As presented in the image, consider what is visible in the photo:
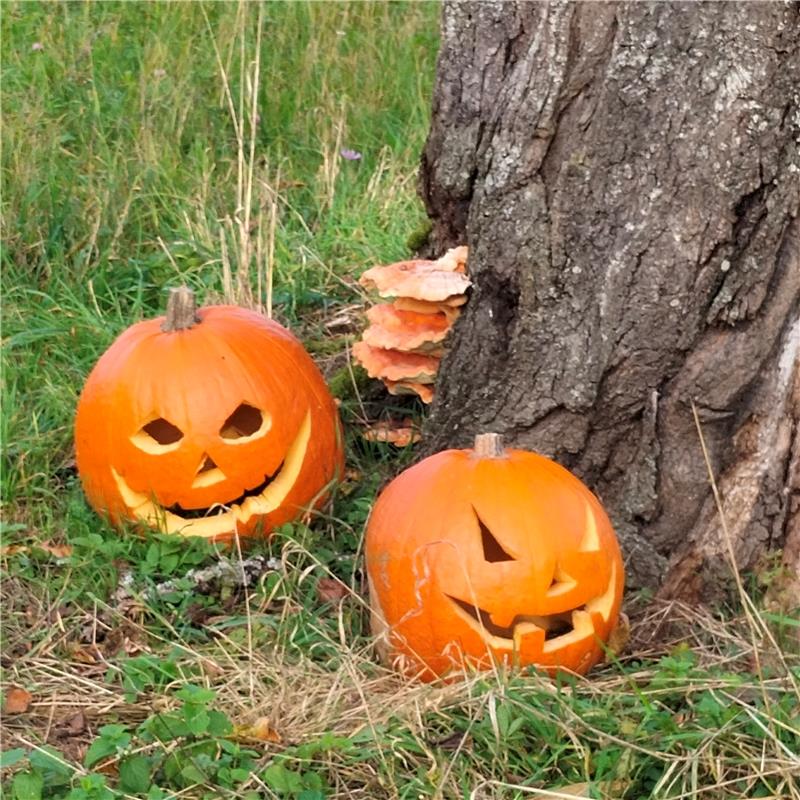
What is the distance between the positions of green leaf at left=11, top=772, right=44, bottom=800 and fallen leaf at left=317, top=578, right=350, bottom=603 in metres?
0.97

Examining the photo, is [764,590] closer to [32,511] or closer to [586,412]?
[586,412]

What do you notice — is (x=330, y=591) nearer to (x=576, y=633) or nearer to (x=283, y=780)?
(x=576, y=633)

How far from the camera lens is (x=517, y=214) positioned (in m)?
3.38

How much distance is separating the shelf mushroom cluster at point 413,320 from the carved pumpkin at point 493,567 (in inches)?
23.5

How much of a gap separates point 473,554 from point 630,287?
30.4 inches

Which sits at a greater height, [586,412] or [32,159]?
[586,412]

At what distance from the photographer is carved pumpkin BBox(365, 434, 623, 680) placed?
2.95 m

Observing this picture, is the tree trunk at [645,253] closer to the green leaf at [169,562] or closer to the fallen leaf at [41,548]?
the green leaf at [169,562]

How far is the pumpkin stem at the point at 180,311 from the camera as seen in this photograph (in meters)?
3.62

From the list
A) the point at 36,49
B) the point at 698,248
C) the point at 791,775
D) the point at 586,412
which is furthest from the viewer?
the point at 36,49

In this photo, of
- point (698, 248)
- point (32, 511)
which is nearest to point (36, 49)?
point (32, 511)

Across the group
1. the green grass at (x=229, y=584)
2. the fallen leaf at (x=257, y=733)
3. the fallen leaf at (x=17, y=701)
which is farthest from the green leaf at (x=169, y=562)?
the fallen leaf at (x=257, y=733)

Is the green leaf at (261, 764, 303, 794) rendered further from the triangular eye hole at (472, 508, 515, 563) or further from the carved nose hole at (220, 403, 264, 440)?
the carved nose hole at (220, 403, 264, 440)

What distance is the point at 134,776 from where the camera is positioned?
259 centimetres
